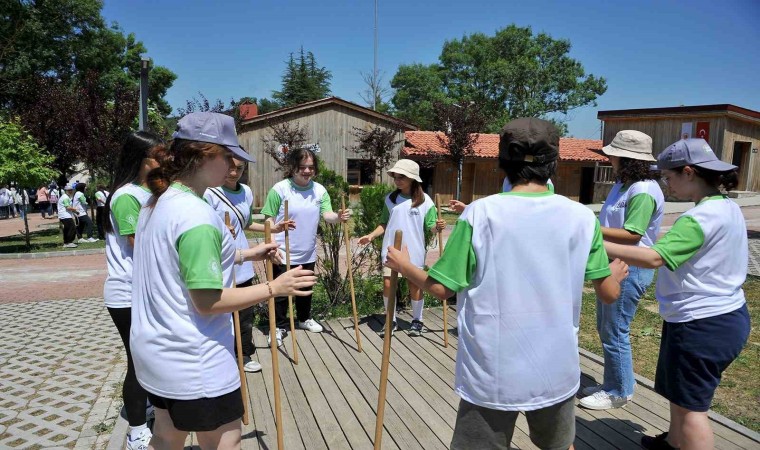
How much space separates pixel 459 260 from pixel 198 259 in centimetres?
96

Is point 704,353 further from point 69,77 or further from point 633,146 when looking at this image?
point 69,77

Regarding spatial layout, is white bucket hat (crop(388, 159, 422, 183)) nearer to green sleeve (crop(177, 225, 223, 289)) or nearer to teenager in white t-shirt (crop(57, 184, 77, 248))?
green sleeve (crop(177, 225, 223, 289))

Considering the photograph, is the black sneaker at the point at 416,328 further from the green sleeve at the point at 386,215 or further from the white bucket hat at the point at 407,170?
the white bucket hat at the point at 407,170

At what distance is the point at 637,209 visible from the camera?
3137mm

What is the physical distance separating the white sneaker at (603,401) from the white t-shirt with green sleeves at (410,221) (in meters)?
2.08

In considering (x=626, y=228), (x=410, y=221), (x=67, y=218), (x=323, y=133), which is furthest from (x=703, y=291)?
(x=323, y=133)

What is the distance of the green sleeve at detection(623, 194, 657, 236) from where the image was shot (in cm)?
310

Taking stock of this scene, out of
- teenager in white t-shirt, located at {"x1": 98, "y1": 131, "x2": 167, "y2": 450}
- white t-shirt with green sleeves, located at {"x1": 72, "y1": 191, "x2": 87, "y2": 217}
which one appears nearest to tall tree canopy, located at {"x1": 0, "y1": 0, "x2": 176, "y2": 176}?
white t-shirt with green sleeves, located at {"x1": 72, "y1": 191, "x2": 87, "y2": 217}

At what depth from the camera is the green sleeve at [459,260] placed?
190 cm

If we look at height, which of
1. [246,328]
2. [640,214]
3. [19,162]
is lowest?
[246,328]

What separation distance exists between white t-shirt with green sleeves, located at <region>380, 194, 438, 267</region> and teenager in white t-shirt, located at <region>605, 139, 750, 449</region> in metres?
2.78

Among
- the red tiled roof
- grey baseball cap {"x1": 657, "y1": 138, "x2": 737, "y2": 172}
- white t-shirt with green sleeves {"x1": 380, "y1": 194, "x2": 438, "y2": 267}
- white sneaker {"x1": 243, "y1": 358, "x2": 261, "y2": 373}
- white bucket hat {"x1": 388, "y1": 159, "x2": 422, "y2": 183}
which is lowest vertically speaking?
white sneaker {"x1": 243, "y1": 358, "x2": 261, "y2": 373}

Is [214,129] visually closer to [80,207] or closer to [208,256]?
[208,256]

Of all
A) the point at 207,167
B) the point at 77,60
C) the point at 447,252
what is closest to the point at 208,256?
the point at 207,167
